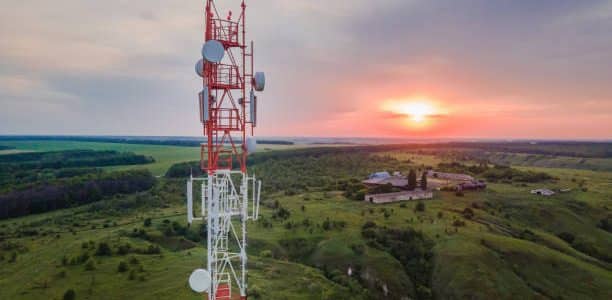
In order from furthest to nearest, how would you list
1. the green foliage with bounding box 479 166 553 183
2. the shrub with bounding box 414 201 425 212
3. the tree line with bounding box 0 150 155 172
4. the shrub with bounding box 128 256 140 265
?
the tree line with bounding box 0 150 155 172 < the green foliage with bounding box 479 166 553 183 < the shrub with bounding box 414 201 425 212 < the shrub with bounding box 128 256 140 265

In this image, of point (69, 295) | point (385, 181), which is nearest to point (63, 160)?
point (385, 181)

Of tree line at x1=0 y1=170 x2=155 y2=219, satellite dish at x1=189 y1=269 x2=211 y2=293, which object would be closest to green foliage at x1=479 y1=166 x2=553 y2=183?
tree line at x1=0 y1=170 x2=155 y2=219

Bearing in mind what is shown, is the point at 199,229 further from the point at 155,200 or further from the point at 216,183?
the point at 216,183

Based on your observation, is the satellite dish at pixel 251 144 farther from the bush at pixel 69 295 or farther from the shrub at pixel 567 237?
the shrub at pixel 567 237

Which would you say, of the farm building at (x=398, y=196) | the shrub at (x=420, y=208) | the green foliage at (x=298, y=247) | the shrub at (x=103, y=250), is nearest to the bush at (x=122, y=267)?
the shrub at (x=103, y=250)

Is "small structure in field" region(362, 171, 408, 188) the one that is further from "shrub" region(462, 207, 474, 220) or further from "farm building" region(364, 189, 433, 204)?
"shrub" region(462, 207, 474, 220)

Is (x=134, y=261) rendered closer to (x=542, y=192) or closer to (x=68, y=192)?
(x=68, y=192)
